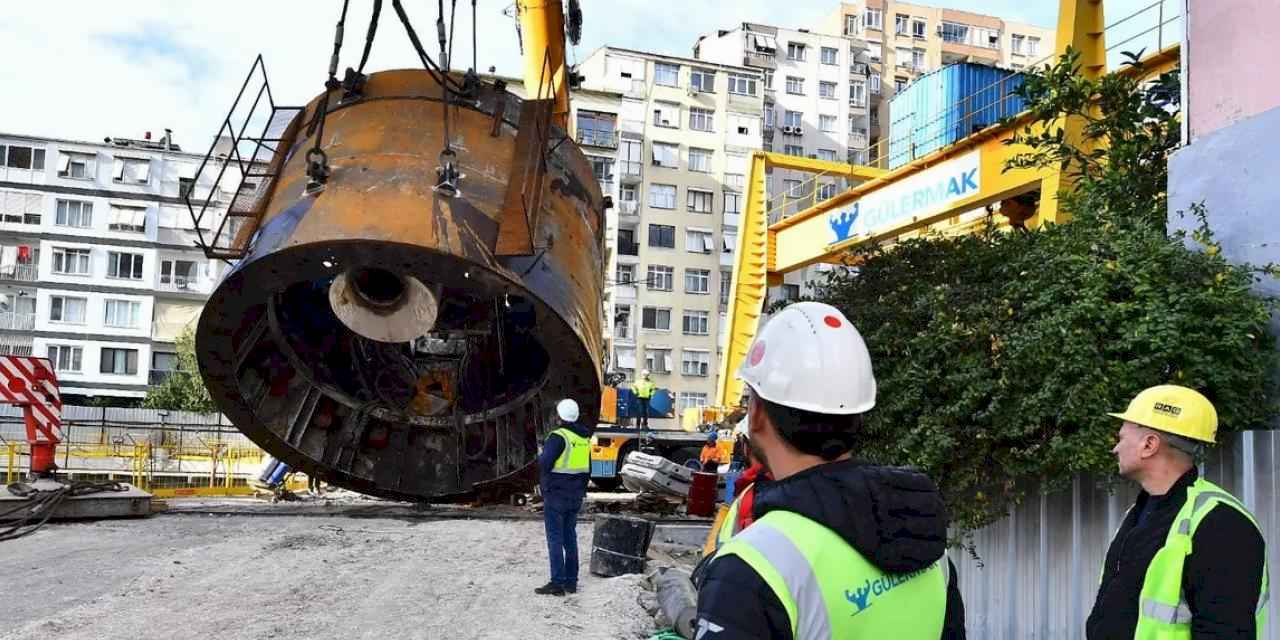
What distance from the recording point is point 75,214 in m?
48.9

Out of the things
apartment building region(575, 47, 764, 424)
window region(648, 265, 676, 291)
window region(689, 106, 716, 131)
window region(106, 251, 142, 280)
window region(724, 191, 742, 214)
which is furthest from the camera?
window region(689, 106, 716, 131)

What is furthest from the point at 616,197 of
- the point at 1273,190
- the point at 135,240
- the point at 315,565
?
the point at 1273,190

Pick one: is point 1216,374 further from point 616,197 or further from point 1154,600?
point 616,197

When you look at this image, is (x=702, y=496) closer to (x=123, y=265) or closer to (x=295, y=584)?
(x=295, y=584)

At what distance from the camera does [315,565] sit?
8.85 m

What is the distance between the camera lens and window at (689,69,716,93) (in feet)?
180

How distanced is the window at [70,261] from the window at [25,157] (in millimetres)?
4248

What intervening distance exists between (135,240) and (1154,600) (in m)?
51.9

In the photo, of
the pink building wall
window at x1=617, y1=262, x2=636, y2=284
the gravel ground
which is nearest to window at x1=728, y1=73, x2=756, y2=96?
window at x1=617, y1=262, x2=636, y2=284

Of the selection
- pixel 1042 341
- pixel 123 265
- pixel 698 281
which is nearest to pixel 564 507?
pixel 1042 341

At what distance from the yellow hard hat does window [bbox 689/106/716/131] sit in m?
51.8

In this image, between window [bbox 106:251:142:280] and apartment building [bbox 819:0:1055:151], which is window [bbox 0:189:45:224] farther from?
apartment building [bbox 819:0:1055:151]

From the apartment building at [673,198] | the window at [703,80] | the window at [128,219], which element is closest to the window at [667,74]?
the apartment building at [673,198]

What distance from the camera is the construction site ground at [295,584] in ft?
21.7
